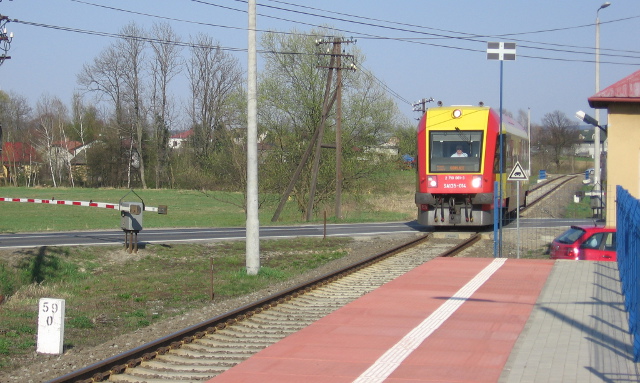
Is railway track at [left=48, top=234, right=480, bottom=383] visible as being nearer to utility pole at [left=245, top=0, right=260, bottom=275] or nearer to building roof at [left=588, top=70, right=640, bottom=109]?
utility pole at [left=245, top=0, right=260, bottom=275]

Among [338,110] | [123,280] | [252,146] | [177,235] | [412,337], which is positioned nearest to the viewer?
[412,337]

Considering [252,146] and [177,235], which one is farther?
[177,235]

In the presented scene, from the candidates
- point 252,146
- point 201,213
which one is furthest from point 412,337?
point 201,213

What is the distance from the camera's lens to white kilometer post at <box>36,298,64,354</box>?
9.42 m

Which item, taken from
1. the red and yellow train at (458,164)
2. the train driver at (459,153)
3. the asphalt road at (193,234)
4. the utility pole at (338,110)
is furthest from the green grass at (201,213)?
the train driver at (459,153)

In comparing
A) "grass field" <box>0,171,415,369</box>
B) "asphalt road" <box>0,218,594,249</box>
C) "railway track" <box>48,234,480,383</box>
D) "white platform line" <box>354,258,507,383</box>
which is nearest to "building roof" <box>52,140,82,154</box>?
"asphalt road" <box>0,218,594,249</box>

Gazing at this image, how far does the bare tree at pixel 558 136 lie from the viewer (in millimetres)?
98500

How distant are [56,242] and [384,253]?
31.6 feet

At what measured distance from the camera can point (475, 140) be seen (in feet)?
76.7

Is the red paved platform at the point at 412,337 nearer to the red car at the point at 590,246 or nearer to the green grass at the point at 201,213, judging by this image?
the red car at the point at 590,246

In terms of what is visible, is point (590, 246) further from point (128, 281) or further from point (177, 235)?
point (177, 235)

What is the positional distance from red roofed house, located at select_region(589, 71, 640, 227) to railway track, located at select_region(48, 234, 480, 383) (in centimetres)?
586

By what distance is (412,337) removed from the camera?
30.0 ft

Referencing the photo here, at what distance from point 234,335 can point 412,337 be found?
2326mm
